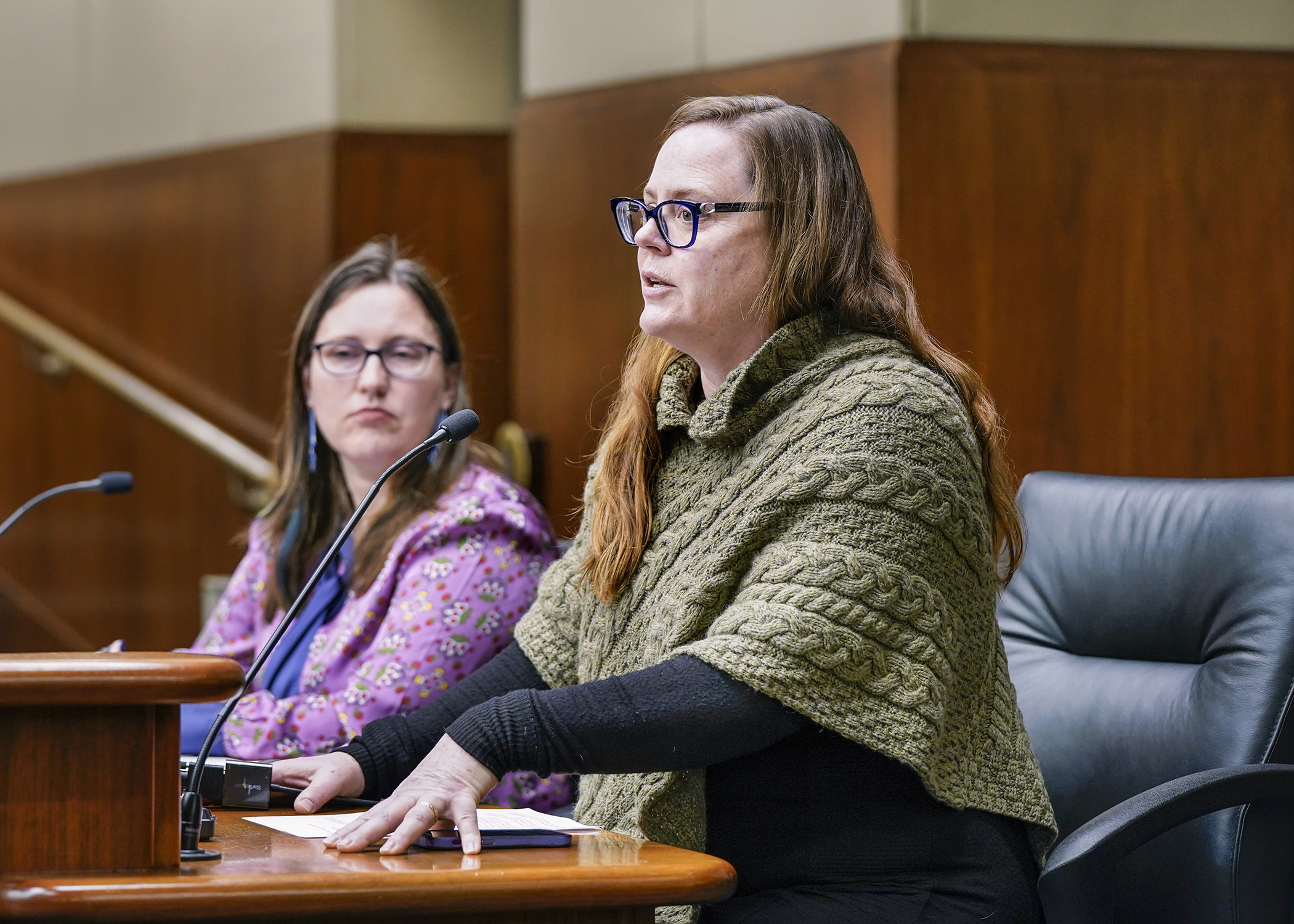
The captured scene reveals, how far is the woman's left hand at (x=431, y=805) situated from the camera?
1334mm

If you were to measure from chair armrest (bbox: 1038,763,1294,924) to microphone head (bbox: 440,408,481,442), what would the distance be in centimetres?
73

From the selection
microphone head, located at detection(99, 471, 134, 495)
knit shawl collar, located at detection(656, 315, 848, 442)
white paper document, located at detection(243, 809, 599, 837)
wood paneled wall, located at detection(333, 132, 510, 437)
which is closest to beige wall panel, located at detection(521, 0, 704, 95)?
wood paneled wall, located at detection(333, 132, 510, 437)

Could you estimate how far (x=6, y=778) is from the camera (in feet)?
3.84

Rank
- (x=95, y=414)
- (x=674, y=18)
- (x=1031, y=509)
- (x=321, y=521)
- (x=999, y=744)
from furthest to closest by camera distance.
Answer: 1. (x=95, y=414)
2. (x=674, y=18)
3. (x=321, y=521)
4. (x=1031, y=509)
5. (x=999, y=744)

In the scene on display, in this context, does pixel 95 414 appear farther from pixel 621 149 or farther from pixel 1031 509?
pixel 1031 509

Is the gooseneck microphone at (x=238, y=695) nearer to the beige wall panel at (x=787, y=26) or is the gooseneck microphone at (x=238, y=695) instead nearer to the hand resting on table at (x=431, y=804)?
the hand resting on table at (x=431, y=804)

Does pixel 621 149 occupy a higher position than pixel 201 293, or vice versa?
pixel 621 149

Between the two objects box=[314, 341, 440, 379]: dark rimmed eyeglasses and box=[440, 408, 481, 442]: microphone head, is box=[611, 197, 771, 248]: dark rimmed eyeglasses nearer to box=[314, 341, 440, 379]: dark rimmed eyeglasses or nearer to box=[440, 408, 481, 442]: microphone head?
box=[440, 408, 481, 442]: microphone head

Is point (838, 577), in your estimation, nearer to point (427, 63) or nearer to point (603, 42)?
point (603, 42)

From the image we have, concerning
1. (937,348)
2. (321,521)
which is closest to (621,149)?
(321,521)

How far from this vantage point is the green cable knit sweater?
4.98 feet

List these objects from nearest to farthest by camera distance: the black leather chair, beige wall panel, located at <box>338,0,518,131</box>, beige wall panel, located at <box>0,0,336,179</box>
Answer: the black leather chair
beige wall panel, located at <box>338,0,518,131</box>
beige wall panel, located at <box>0,0,336,179</box>

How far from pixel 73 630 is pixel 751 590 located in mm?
4465

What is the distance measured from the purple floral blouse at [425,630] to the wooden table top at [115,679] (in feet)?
2.88
